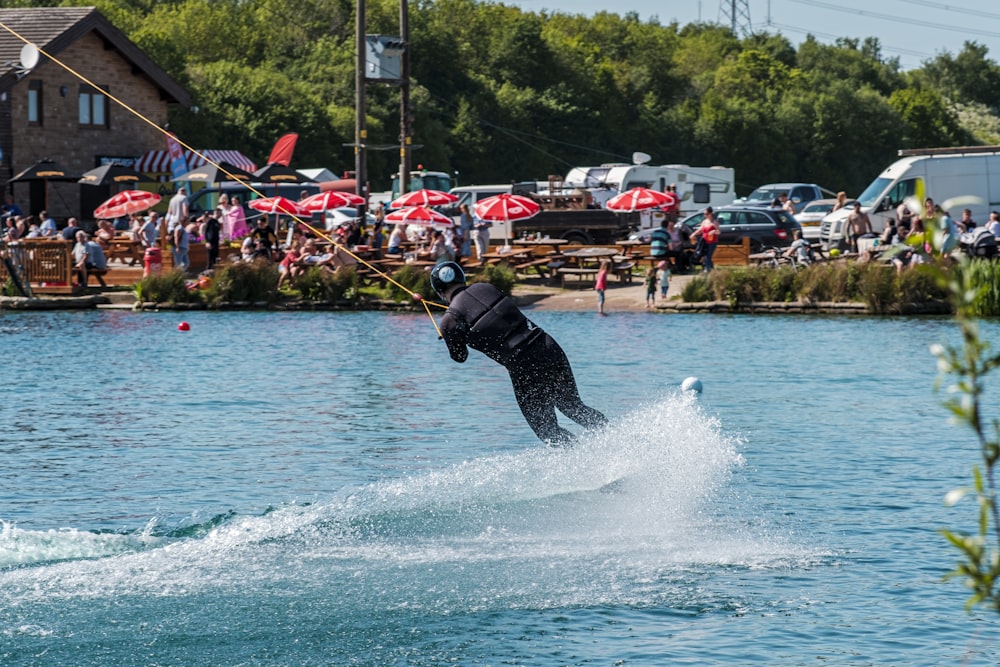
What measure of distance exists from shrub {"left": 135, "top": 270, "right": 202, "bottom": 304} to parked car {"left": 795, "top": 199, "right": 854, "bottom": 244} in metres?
17.4

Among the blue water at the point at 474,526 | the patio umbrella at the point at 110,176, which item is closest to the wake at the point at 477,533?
the blue water at the point at 474,526

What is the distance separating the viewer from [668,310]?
34.5 m

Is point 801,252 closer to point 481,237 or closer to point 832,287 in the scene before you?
point 832,287

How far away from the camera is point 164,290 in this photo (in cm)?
3600

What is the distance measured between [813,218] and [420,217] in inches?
550

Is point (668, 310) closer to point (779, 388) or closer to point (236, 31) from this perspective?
point (779, 388)

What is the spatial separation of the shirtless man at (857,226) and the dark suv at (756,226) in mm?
2447

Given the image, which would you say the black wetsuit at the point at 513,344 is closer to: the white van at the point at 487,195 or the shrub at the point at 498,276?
the shrub at the point at 498,276

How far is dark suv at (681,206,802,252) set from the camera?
40.6 meters

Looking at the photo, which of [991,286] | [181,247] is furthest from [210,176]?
[991,286]

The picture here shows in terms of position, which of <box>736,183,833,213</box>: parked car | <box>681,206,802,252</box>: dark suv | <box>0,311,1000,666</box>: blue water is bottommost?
<box>0,311,1000,666</box>: blue water

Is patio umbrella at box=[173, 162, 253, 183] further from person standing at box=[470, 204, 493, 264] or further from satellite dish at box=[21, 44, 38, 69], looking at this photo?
satellite dish at box=[21, 44, 38, 69]

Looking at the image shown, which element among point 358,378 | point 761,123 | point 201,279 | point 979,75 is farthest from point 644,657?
point 979,75

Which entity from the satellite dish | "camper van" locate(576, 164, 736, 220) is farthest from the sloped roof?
the satellite dish
